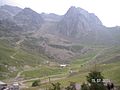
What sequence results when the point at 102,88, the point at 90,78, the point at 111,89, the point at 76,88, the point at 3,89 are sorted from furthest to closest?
1. the point at 3,89
2. the point at 76,88
3. the point at 111,89
4. the point at 90,78
5. the point at 102,88

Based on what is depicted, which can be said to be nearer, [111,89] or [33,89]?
[111,89]

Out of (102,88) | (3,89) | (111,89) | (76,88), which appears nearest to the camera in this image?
(102,88)

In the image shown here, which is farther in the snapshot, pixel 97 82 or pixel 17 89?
pixel 17 89

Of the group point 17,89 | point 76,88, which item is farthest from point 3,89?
point 76,88

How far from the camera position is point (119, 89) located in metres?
140

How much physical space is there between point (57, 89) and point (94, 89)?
37142 millimetres

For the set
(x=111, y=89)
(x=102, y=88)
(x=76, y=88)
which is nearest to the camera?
(x=102, y=88)

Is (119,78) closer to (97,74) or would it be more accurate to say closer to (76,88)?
(76,88)

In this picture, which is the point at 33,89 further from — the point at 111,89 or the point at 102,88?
the point at 102,88

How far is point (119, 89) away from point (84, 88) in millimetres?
33577

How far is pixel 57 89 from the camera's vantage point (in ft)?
455

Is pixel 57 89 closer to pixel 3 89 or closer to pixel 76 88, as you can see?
pixel 76 88

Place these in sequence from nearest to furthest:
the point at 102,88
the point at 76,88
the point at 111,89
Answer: the point at 102,88 < the point at 111,89 < the point at 76,88

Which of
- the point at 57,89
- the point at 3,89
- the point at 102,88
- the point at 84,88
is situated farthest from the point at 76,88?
the point at 3,89
